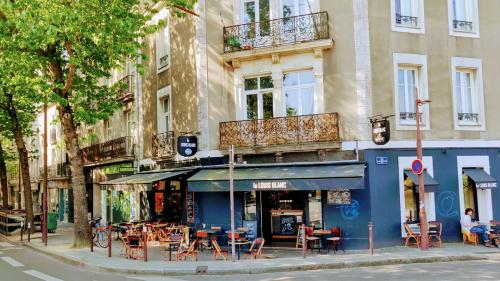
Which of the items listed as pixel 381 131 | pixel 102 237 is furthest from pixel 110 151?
pixel 381 131

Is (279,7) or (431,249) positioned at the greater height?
(279,7)

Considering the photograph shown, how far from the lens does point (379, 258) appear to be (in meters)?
14.1

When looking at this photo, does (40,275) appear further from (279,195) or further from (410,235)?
(410,235)

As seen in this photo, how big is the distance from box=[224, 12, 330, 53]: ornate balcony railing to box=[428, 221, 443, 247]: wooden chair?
718 centimetres

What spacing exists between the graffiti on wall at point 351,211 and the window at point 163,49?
31.9ft

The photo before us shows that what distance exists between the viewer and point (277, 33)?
17.7 meters

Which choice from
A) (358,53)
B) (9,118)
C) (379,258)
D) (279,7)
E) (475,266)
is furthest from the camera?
(9,118)

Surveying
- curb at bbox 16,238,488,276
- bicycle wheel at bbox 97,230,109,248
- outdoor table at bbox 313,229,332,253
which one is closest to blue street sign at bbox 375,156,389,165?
outdoor table at bbox 313,229,332,253

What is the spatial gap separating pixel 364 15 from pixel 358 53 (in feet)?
4.36

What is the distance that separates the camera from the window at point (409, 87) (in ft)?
56.7

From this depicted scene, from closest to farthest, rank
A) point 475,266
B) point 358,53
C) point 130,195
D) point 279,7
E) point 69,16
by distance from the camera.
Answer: point 475,266, point 69,16, point 358,53, point 279,7, point 130,195

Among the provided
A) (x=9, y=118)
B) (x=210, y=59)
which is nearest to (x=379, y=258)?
(x=210, y=59)

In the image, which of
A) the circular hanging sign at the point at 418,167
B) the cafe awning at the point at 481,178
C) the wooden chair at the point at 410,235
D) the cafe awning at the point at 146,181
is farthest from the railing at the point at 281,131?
the cafe awning at the point at 481,178

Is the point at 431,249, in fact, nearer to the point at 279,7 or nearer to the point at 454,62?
the point at 454,62
